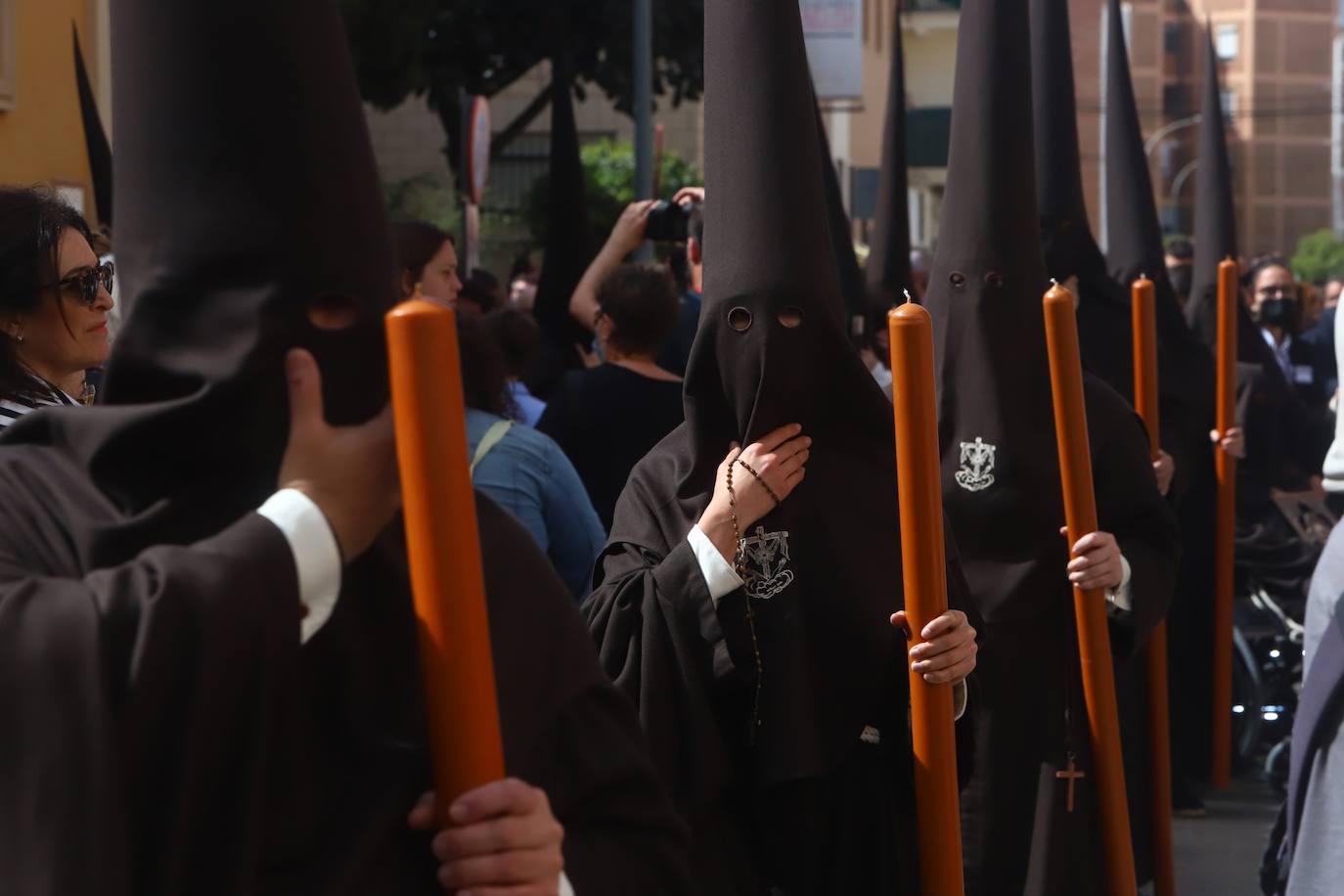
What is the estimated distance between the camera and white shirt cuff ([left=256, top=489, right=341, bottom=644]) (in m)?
1.74

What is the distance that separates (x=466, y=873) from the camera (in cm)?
179

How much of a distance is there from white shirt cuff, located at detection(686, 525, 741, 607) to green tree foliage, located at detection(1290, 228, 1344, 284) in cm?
7469

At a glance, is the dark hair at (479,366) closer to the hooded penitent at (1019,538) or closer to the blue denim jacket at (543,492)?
the blue denim jacket at (543,492)

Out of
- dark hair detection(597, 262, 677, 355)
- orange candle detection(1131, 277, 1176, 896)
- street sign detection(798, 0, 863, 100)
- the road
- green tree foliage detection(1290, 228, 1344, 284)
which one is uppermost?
street sign detection(798, 0, 863, 100)

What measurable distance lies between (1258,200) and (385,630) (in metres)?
101

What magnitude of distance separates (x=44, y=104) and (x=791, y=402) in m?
7.70

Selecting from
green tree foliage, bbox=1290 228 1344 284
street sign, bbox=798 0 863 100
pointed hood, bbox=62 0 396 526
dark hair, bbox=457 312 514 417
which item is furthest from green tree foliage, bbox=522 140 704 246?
green tree foliage, bbox=1290 228 1344 284

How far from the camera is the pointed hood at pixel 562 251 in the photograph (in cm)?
775

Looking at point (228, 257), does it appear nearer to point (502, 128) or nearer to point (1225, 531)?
point (1225, 531)

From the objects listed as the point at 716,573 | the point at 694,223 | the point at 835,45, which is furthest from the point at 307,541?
the point at 835,45

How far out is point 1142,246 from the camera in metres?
8.33

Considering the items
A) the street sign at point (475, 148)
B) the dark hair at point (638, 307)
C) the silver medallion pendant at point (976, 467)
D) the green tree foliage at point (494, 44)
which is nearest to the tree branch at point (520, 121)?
the green tree foliage at point (494, 44)

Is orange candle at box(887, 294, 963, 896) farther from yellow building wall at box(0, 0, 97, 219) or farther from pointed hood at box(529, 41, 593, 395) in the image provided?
yellow building wall at box(0, 0, 97, 219)

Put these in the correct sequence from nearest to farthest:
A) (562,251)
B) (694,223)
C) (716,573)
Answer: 1. (716,573)
2. (694,223)
3. (562,251)
